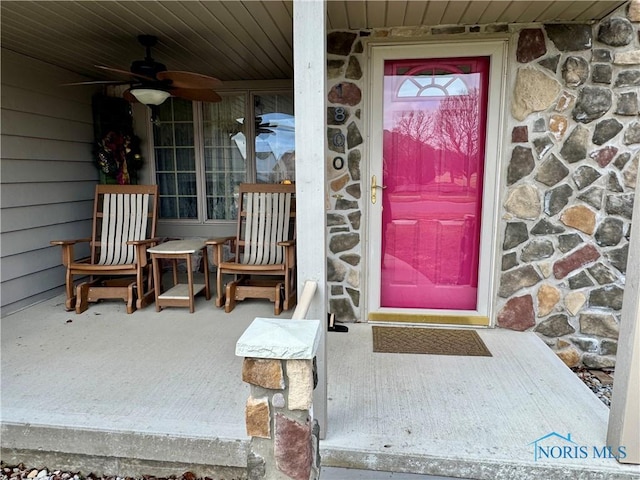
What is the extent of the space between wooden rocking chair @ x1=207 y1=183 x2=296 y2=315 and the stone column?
2032 mm

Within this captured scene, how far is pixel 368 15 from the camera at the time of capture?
2.58 m

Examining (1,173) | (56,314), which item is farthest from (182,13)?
(56,314)

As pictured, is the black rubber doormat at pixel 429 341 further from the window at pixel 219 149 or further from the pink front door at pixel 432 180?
the window at pixel 219 149

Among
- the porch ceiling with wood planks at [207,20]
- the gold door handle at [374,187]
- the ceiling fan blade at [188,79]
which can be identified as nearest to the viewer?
the porch ceiling with wood planks at [207,20]

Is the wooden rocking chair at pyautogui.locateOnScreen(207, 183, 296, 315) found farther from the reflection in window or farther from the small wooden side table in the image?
the reflection in window

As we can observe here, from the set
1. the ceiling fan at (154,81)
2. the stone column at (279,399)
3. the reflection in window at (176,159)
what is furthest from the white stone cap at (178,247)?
the stone column at (279,399)

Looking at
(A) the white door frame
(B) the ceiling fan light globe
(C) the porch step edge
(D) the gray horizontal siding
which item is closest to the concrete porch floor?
(C) the porch step edge

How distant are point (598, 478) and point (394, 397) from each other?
0.89 m

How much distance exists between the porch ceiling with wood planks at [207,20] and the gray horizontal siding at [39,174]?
0.32 metres

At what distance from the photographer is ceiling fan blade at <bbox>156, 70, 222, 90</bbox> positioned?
2764mm

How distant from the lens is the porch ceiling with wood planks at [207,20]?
7.97ft

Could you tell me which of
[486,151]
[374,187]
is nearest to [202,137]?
[374,187]

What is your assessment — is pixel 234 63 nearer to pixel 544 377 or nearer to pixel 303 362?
pixel 303 362

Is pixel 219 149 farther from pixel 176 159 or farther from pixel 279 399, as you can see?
pixel 279 399
